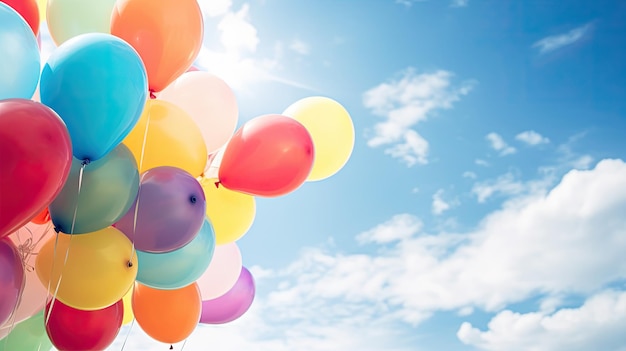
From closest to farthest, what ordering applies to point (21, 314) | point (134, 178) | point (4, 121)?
point (4, 121) < point (134, 178) < point (21, 314)

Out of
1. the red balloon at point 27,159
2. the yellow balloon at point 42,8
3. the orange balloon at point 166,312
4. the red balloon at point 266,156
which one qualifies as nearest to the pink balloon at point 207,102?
the red balloon at point 266,156

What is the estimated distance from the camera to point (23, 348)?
4.08 metres

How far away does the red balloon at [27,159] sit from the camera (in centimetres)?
256

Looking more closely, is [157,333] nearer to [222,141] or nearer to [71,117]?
[222,141]

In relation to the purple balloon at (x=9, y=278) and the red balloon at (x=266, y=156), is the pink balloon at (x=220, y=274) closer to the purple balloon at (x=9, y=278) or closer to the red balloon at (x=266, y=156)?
the red balloon at (x=266, y=156)

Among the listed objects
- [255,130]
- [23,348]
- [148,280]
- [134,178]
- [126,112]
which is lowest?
[23,348]

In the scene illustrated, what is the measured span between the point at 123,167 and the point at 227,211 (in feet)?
3.70

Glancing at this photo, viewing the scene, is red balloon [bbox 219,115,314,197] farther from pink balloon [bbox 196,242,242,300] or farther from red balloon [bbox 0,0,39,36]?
red balloon [bbox 0,0,39,36]

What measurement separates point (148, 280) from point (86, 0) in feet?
6.23

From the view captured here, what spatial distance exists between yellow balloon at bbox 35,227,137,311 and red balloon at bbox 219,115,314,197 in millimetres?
883

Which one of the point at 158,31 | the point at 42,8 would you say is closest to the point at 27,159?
the point at 158,31

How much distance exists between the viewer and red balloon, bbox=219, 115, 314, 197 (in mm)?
3900

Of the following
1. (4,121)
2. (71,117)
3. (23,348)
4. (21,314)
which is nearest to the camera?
(4,121)

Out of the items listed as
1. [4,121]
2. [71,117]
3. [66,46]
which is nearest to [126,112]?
[71,117]
